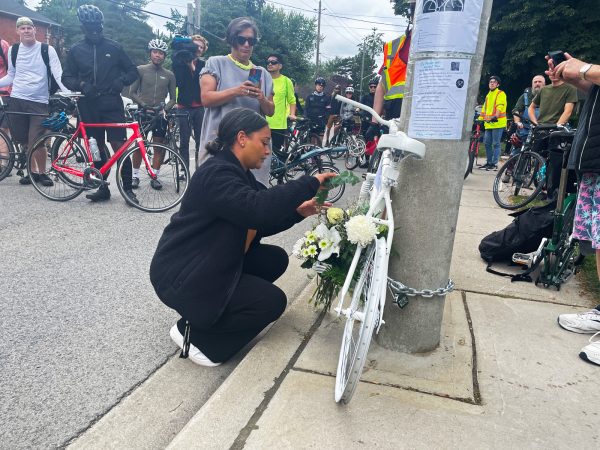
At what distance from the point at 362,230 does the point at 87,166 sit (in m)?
4.86

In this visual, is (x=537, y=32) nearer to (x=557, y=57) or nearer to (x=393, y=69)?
(x=393, y=69)

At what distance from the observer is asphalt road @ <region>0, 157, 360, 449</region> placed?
7.23ft

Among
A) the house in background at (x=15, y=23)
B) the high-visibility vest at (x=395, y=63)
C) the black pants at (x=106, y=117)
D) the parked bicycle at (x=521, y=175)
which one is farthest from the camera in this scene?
the house in background at (x=15, y=23)

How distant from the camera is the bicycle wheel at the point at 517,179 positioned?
6406mm

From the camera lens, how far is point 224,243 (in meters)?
2.51

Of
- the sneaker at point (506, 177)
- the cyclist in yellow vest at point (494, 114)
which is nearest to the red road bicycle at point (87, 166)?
the sneaker at point (506, 177)

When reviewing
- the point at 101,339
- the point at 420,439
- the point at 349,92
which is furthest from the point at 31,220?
the point at 349,92

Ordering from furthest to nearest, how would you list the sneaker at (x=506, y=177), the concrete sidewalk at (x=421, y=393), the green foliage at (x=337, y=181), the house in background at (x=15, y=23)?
the house in background at (x=15, y=23), the sneaker at (x=506, y=177), the green foliage at (x=337, y=181), the concrete sidewalk at (x=421, y=393)

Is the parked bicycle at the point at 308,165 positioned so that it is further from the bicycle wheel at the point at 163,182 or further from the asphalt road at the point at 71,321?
the asphalt road at the point at 71,321

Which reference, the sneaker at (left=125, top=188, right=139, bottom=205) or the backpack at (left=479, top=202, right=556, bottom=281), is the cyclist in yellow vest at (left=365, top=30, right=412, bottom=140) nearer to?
the backpack at (left=479, top=202, right=556, bottom=281)

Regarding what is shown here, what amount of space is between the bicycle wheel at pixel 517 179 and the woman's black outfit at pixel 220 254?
4.75 metres

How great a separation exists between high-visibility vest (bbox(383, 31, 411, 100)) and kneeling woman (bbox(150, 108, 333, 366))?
91.7 inches

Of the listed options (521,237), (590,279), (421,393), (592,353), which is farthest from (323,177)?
(590,279)

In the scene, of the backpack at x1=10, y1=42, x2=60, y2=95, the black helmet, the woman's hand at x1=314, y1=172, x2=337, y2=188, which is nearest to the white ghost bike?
the woman's hand at x1=314, y1=172, x2=337, y2=188
